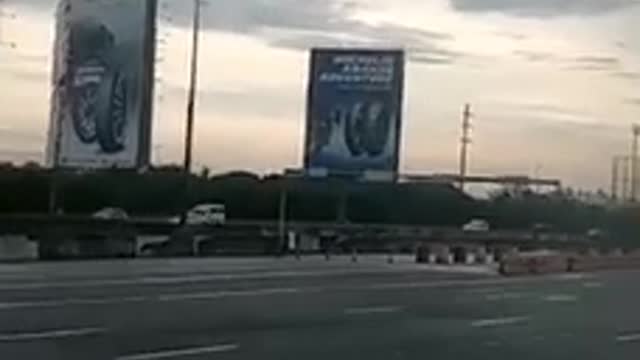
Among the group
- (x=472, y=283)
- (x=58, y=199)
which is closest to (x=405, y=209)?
(x=58, y=199)

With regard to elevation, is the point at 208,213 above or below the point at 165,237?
above

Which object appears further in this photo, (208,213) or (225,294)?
(208,213)

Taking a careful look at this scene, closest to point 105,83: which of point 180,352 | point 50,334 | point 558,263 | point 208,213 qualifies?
point 558,263

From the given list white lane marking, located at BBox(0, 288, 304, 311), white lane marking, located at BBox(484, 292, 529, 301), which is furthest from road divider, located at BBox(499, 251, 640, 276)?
white lane marking, located at BBox(0, 288, 304, 311)

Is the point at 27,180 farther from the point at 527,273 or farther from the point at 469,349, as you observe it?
the point at 469,349

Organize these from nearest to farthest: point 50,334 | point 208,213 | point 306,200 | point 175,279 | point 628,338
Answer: point 50,334 < point 628,338 < point 175,279 < point 208,213 < point 306,200

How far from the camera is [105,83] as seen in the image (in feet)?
190

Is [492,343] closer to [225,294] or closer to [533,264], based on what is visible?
[225,294]

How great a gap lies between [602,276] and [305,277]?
43.0 ft

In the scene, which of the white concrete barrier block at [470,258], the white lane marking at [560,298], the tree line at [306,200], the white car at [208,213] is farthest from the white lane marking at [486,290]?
the white car at [208,213]

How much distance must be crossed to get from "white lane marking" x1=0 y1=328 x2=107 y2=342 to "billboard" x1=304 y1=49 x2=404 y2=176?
44.3 metres

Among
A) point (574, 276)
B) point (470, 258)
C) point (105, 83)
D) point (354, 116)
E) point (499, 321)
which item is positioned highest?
point (105, 83)

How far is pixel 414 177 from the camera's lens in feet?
315

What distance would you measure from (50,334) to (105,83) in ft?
131
